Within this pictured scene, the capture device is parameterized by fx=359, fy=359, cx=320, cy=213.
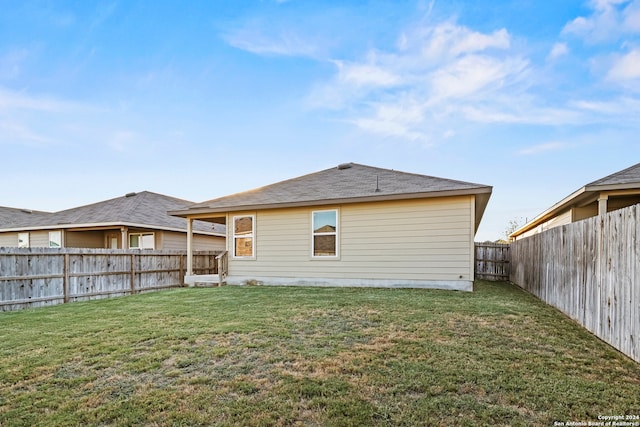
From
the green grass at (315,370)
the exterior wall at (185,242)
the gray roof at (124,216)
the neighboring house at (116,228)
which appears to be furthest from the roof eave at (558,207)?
the exterior wall at (185,242)

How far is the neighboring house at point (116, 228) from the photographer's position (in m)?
15.9

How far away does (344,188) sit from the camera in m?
11.2

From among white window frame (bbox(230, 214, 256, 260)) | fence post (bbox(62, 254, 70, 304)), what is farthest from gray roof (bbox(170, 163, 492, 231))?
fence post (bbox(62, 254, 70, 304))

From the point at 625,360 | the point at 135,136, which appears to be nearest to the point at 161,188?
the point at 135,136

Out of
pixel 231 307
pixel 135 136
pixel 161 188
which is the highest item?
pixel 135 136

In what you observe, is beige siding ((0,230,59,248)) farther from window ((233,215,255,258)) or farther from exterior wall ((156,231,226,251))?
window ((233,215,255,258))

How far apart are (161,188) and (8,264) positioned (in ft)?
45.4

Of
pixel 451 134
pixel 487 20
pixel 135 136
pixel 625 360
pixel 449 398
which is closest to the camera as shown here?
pixel 449 398

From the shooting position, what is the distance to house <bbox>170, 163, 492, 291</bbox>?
9352 mm

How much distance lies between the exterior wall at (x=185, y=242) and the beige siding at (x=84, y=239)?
13.5ft

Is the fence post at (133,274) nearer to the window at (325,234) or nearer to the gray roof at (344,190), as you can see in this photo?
the gray roof at (344,190)

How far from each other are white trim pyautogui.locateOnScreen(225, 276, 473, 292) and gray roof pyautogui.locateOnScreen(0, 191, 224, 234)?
258 inches

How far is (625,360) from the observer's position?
3764 millimetres

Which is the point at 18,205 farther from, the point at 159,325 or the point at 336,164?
the point at 159,325
